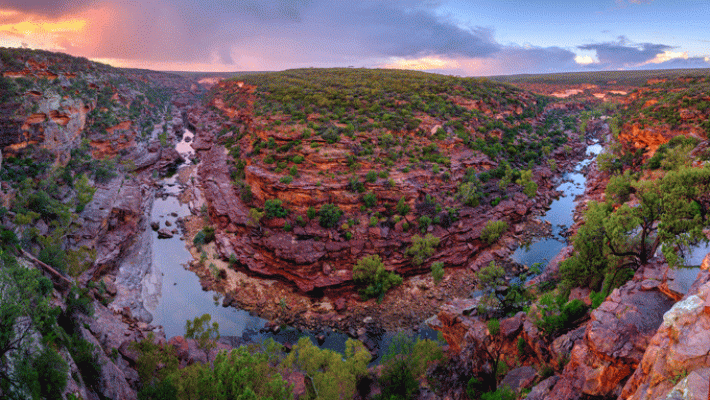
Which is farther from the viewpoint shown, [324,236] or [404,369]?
[324,236]

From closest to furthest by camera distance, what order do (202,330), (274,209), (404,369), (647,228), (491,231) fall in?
(647,228)
(404,369)
(202,330)
(274,209)
(491,231)

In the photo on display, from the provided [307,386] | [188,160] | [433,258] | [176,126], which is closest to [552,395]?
[307,386]

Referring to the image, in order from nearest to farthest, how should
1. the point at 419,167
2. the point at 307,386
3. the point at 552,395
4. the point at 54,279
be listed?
1. the point at 552,395
2. the point at 307,386
3. the point at 54,279
4. the point at 419,167

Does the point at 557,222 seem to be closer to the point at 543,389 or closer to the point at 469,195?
the point at 469,195

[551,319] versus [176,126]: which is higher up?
[176,126]

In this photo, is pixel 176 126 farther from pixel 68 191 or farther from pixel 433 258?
pixel 433 258

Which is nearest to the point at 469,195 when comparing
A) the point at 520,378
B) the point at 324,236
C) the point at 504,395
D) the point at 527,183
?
the point at 527,183

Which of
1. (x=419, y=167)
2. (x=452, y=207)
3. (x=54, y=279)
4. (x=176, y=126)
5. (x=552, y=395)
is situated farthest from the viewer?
(x=176, y=126)
